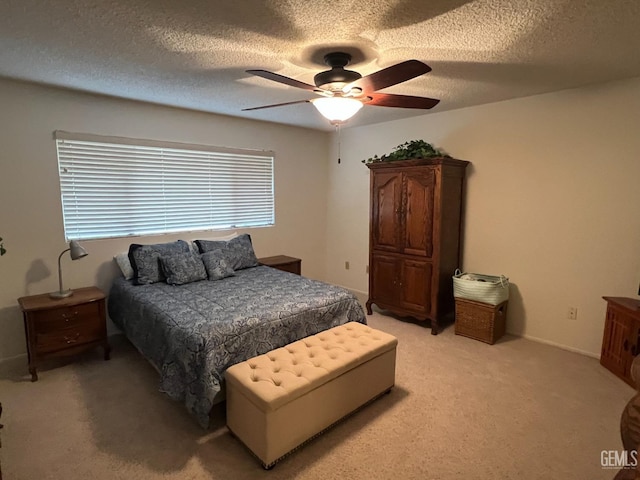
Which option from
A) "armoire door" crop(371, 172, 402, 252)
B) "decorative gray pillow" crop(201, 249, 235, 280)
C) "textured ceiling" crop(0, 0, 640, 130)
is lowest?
"decorative gray pillow" crop(201, 249, 235, 280)

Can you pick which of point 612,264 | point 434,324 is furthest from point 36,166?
point 612,264

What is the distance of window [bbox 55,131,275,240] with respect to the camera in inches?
133

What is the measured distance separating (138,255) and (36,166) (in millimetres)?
1128

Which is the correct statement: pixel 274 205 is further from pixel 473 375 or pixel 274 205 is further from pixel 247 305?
pixel 473 375

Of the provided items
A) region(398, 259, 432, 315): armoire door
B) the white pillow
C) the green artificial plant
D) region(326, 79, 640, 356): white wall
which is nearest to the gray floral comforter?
the white pillow

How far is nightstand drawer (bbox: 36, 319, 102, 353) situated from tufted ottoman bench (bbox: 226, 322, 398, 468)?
1.64 m

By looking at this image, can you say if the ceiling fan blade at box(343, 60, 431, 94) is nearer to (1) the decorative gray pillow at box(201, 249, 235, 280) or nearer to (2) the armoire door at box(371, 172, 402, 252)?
(2) the armoire door at box(371, 172, 402, 252)

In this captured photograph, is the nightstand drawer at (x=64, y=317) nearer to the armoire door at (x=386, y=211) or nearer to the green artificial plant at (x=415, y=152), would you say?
the armoire door at (x=386, y=211)

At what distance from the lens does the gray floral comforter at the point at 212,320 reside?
2217 millimetres

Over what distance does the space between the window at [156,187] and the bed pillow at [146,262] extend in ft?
1.20

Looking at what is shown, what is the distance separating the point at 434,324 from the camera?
3779 millimetres

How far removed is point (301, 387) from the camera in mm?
1998

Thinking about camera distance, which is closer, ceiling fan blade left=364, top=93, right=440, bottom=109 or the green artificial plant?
ceiling fan blade left=364, top=93, right=440, bottom=109

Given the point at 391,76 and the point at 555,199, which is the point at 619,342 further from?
the point at 391,76
